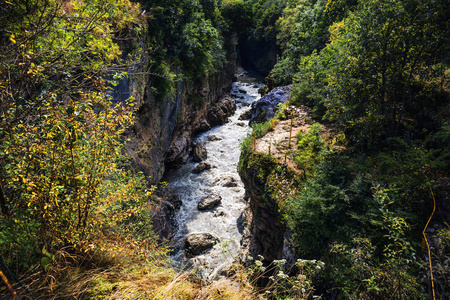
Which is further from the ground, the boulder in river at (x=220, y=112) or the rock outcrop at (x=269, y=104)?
the rock outcrop at (x=269, y=104)

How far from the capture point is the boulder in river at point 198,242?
372 inches

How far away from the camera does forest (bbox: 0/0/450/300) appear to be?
8.30ft

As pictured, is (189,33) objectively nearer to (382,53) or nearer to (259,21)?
(382,53)

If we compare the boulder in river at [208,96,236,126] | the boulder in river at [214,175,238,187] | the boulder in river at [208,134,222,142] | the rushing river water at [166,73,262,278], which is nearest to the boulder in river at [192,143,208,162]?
the rushing river water at [166,73,262,278]

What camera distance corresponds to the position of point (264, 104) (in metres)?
13.1

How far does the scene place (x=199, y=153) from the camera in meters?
15.5

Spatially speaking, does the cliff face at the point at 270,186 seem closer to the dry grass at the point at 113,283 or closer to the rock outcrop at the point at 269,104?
the rock outcrop at the point at 269,104

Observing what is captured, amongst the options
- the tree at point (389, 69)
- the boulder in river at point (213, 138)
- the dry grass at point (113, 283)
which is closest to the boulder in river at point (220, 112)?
the boulder in river at point (213, 138)

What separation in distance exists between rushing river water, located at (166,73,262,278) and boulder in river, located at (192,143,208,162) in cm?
33

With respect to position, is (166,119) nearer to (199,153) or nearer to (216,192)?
(199,153)

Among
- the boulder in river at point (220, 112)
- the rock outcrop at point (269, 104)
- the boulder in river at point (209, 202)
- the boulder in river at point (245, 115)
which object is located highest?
the rock outcrop at point (269, 104)

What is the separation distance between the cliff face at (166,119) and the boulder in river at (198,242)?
11.4 feet

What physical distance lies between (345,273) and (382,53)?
545cm

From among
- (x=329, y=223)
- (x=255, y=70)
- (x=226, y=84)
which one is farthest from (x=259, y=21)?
(x=329, y=223)
